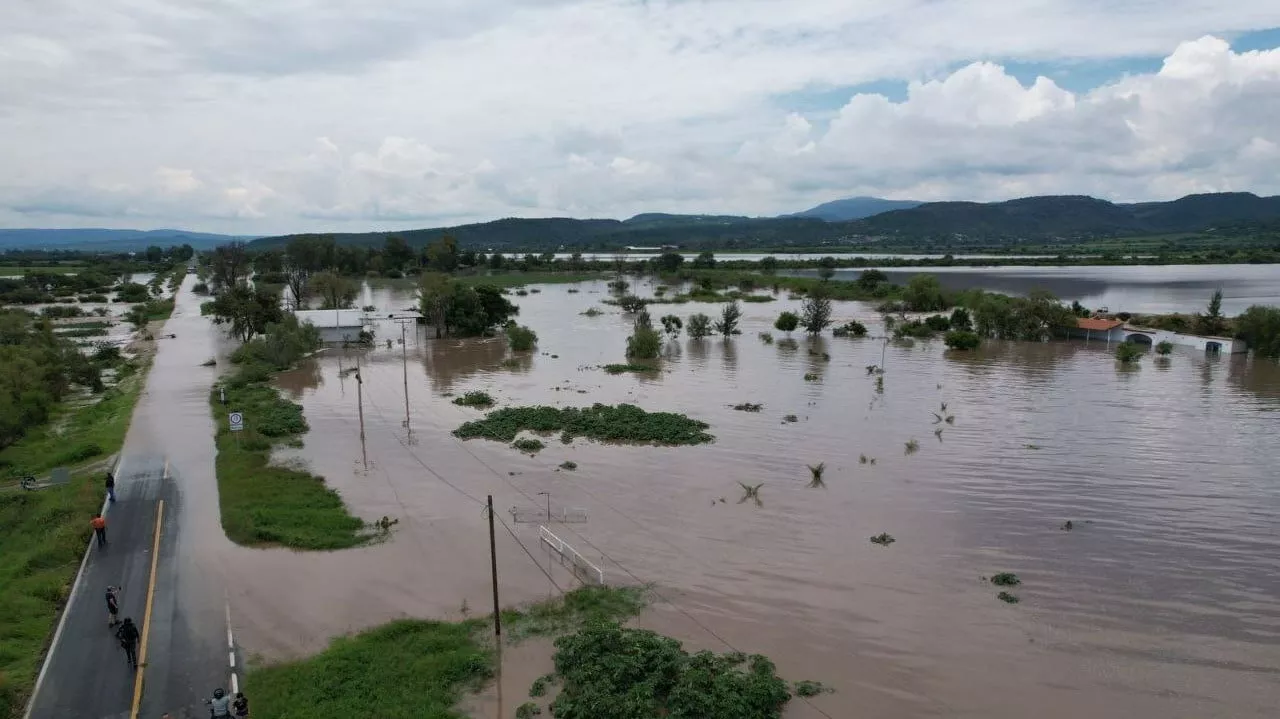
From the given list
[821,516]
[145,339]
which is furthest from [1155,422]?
[145,339]

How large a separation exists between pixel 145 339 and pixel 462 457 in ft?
163

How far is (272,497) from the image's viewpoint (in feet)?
80.8

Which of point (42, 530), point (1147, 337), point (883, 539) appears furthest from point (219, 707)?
point (1147, 337)

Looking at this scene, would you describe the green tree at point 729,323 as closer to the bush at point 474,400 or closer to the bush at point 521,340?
the bush at point 521,340

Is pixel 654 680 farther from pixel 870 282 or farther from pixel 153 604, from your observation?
pixel 870 282

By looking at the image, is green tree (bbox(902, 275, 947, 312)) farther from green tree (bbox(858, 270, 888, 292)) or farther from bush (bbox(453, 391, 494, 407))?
bush (bbox(453, 391, 494, 407))

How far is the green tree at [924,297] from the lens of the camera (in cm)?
8119

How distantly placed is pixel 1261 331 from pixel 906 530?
44.4 m

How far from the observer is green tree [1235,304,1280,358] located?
163 feet

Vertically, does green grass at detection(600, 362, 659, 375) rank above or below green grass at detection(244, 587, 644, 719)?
above

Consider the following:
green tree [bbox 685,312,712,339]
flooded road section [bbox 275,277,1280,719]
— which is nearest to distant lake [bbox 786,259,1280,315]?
green tree [bbox 685,312,712,339]

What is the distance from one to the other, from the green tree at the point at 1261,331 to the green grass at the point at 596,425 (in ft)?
139

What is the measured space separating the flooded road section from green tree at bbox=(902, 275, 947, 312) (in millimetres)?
37681

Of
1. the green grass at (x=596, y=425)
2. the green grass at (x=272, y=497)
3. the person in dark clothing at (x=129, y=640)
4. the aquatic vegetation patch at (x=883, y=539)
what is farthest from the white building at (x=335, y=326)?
the aquatic vegetation patch at (x=883, y=539)
